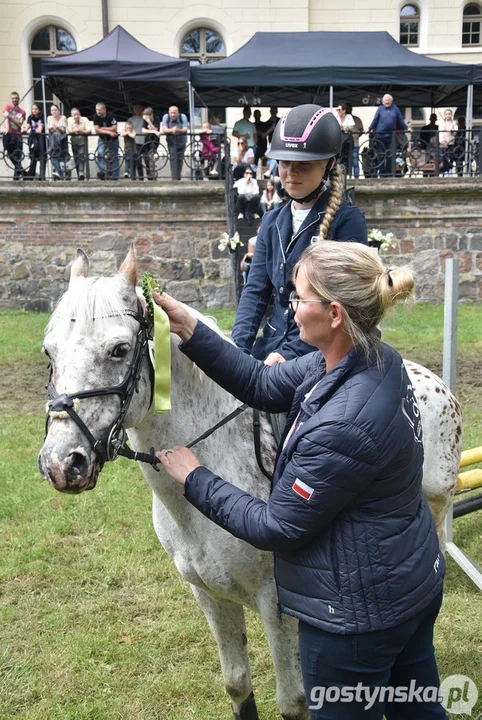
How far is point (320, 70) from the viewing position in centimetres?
1493

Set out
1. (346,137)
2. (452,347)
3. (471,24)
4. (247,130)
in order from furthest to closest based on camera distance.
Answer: (471,24), (247,130), (346,137), (452,347)

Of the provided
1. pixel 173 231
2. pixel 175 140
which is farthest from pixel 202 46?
pixel 173 231

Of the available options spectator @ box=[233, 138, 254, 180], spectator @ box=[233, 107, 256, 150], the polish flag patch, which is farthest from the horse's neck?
spectator @ box=[233, 107, 256, 150]

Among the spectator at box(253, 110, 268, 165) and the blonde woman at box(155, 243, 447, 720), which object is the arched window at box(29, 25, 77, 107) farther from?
the blonde woman at box(155, 243, 447, 720)

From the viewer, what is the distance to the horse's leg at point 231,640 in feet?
9.38

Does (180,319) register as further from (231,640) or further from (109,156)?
(109,156)

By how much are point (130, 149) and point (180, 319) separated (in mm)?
13141

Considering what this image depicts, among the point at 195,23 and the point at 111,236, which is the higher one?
the point at 195,23

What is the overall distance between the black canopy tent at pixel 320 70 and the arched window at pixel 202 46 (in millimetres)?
4070

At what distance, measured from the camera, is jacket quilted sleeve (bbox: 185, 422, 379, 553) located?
1.78m

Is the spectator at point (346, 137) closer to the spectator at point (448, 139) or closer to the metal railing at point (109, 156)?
the spectator at point (448, 139)

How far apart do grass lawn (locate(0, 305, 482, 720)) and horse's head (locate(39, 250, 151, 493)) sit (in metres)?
0.93

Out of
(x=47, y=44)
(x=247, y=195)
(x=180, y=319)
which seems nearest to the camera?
(x=180, y=319)

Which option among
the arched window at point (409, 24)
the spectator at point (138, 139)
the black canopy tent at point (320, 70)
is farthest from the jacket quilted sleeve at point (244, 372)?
the arched window at point (409, 24)
